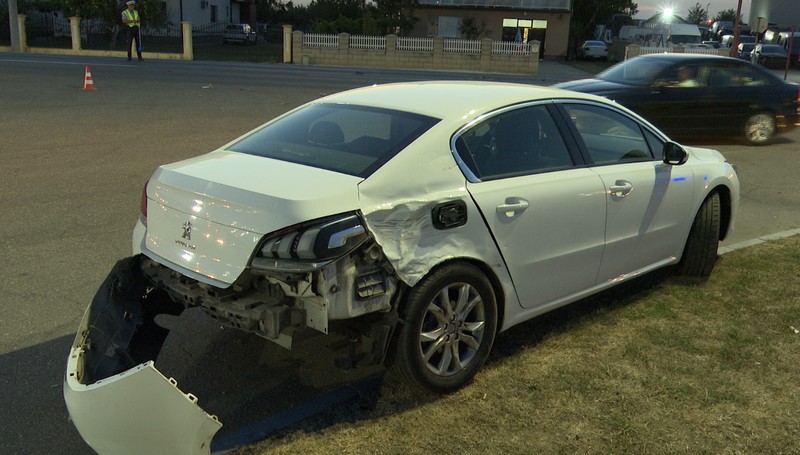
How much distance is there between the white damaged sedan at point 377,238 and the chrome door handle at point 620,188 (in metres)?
0.02

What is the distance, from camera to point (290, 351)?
14.1 ft

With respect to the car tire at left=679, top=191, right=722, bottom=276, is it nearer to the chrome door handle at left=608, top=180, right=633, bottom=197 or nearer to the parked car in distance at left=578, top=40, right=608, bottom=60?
the chrome door handle at left=608, top=180, right=633, bottom=197

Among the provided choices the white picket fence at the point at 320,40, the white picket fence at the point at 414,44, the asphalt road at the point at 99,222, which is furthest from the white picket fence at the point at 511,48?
the asphalt road at the point at 99,222

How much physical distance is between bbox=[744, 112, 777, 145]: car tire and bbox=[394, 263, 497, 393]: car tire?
449 inches

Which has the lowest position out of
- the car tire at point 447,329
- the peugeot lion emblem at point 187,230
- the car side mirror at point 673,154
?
the car tire at point 447,329

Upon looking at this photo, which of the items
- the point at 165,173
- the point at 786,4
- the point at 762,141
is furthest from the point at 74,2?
the point at 786,4

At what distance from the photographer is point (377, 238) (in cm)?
333

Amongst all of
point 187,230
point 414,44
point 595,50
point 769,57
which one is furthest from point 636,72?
point 595,50

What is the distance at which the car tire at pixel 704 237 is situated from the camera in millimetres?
5375

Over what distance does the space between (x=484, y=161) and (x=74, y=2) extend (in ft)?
132

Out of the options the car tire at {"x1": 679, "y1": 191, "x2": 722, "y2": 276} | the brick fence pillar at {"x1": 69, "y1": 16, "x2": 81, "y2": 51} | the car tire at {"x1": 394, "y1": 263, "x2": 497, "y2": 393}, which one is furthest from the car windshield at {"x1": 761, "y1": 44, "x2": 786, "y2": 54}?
the car tire at {"x1": 394, "y1": 263, "x2": 497, "y2": 393}

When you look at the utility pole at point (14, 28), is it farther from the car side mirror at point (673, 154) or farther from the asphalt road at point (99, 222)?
the car side mirror at point (673, 154)

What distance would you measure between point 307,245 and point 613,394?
183cm

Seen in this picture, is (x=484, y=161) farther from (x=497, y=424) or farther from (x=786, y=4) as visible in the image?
(x=786, y=4)
